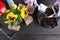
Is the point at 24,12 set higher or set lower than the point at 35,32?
higher

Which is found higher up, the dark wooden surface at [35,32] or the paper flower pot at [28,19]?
the paper flower pot at [28,19]

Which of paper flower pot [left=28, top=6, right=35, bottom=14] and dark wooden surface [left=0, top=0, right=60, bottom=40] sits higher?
paper flower pot [left=28, top=6, right=35, bottom=14]

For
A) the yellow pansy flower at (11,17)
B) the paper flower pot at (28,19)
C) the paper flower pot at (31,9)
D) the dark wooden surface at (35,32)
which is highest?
the paper flower pot at (31,9)

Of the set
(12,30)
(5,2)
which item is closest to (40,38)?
(12,30)

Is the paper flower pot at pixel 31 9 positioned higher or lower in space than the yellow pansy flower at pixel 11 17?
higher

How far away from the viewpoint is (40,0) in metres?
0.83

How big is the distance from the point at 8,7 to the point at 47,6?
0.18 meters

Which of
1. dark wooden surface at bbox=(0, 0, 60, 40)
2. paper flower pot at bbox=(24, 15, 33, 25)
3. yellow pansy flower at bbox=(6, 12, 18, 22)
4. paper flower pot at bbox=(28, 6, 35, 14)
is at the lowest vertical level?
dark wooden surface at bbox=(0, 0, 60, 40)

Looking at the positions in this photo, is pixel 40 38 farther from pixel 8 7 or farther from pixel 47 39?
pixel 8 7

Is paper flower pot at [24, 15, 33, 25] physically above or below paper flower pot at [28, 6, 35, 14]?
below

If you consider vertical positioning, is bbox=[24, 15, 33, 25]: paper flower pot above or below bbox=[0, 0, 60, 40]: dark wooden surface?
above

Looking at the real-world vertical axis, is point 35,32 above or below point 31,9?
below

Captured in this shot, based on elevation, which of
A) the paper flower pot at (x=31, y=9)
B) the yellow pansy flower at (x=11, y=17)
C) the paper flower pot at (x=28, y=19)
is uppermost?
the paper flower pot at (x=31, y=9)

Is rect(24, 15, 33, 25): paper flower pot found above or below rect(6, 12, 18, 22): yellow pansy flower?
below
